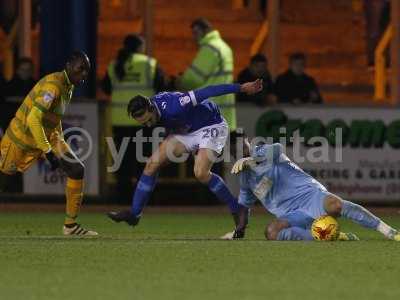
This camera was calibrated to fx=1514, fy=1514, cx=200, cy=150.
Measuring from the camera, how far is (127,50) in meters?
18.3

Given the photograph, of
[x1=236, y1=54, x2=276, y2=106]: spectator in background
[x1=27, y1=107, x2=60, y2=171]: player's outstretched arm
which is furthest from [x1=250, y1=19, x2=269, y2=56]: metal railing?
[x1=27, y1=107, x2=60, y2=171]: player's outstretched arm

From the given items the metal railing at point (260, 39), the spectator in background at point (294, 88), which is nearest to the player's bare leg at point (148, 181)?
the spectator in background at point (294, 88)

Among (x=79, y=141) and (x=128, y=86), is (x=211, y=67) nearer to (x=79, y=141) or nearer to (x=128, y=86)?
(x=128, y=86)

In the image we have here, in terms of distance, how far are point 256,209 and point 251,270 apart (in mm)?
8633

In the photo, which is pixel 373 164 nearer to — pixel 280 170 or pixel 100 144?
pixel 100 144

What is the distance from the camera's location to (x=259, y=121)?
63.7 ft

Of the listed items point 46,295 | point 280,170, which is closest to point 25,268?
point 46,295

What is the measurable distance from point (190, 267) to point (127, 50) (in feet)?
24.9

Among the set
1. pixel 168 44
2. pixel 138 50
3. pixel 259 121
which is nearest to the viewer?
pixel 138 50

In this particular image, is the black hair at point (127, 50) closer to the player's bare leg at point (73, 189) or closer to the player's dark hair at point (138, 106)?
the player's bare leg at point (73, 189)

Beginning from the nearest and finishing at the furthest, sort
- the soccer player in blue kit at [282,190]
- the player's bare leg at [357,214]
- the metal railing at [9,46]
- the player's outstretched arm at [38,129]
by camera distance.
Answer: the player's bare leg at [357,214] → the soccer player in blue kit at [282,190] → the player's outstretched arm at [38,129] → the metal railing at [9,46]

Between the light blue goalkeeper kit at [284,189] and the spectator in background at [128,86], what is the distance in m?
5.18

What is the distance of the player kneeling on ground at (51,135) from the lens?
45.0 feet

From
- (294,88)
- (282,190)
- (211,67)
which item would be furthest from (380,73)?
(282,190)
